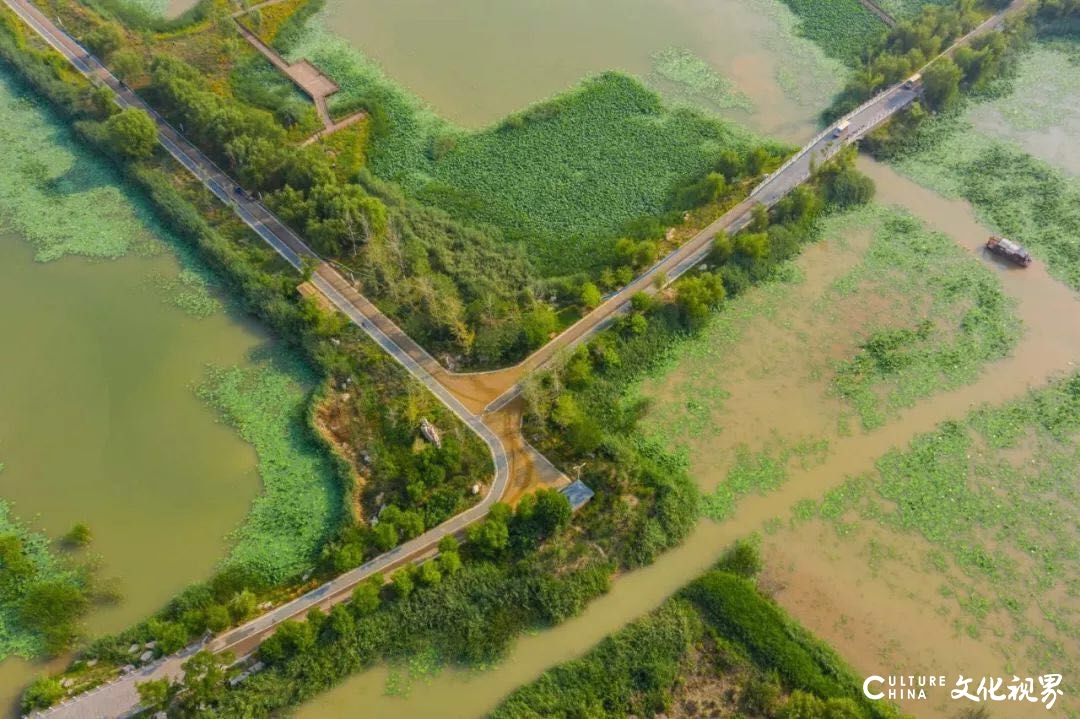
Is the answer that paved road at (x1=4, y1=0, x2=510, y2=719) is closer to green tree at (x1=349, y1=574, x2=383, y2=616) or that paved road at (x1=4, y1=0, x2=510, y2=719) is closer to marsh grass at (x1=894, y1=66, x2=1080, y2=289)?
green tree at (x1=349, y1=574, x2=383, y2=616)

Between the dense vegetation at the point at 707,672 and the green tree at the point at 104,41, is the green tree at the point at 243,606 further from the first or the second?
the green tree at the point at 104,41

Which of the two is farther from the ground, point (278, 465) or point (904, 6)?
point (904, 6)

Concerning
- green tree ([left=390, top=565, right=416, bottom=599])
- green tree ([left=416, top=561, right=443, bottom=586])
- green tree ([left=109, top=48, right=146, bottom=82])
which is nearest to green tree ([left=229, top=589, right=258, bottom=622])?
green tree ([left=390, top=565, right=416, bottom=599])

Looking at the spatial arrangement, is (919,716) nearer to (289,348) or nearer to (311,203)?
(289,348)

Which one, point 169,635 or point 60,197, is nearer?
point 169,635

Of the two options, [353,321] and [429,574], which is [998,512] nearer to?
[429,574]

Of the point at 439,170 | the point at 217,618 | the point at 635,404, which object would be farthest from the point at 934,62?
the point at 217,618

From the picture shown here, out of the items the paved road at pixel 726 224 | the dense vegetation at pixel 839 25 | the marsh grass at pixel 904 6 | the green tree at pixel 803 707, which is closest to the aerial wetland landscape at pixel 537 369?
the green tree at pixel 803 707
